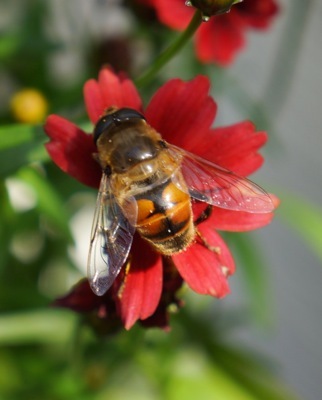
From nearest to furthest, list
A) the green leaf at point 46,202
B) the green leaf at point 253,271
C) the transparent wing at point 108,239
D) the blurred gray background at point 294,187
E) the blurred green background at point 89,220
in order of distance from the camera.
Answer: the transparent wing at point 108,239, the green leaf at point 46,202, the blurred green background at point 89,220, the green leaf at point 253,271, the blurred gray background at point 294,187

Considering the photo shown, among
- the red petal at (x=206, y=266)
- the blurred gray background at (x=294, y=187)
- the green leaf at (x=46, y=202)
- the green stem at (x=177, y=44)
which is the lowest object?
the blurred gray background at (x=294, y=187)

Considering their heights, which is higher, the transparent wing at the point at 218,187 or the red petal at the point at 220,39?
the transparent wing at the point at 218,187

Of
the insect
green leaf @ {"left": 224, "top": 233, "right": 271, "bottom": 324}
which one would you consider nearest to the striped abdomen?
the insect

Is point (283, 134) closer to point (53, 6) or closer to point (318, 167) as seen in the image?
point (318, 167)

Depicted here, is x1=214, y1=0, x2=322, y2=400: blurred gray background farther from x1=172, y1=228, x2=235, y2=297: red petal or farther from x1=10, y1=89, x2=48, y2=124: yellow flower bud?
x1=172, y1=228, x2=235, y2=297: red petal

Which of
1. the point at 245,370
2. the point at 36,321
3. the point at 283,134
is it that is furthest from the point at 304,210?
the point at 283,134

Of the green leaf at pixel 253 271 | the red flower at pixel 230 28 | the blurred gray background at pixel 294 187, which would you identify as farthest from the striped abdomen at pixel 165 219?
the blurred gray background at pixel 294 187

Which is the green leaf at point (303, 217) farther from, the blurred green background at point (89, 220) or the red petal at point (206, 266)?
the red petal at point (206, 266)

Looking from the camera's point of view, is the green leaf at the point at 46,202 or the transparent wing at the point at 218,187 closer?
the transparent wing at the point at 218,187
